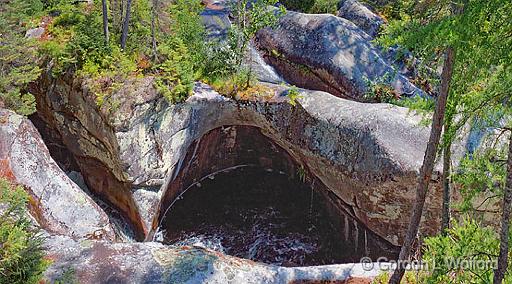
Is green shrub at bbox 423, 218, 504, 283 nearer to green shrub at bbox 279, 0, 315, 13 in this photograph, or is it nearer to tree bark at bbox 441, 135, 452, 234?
tree bark at bbox 441, 135, 452, 234

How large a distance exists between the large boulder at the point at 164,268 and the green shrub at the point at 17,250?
40.7 inches

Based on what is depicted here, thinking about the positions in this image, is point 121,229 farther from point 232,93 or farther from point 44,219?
point 232,93

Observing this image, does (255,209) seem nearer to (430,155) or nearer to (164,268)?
(164,268)

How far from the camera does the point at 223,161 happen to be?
1880cm

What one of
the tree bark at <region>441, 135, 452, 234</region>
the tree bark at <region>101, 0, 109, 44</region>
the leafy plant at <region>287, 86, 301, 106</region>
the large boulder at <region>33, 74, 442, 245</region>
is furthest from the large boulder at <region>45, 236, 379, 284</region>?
the tree bark at <region>101, 0, 109, 44</region>

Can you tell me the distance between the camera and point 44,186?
12711 millimetres

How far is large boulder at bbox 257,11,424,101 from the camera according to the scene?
65.4 feet

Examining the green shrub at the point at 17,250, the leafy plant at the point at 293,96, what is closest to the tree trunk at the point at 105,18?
Answer: the leafy plant at the point at 293,96

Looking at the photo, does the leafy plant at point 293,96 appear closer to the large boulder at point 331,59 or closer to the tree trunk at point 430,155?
the large boulder at point 331,59

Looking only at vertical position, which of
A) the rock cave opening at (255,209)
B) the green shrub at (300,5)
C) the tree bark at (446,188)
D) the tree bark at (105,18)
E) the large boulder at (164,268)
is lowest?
the rock cave opening at (255,209)

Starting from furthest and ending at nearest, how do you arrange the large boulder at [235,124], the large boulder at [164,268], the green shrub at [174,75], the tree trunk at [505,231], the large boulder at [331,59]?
the large boulder at [331,59] → the green shrub at [174,75] → the large boulder at [235,124] → the large boulder at [164,268] → the tree trunk at [505,231]

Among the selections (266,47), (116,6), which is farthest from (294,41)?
(116,6)

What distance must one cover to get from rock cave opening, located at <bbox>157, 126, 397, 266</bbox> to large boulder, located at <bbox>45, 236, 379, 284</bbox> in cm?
509

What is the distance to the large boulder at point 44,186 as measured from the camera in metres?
12.3
